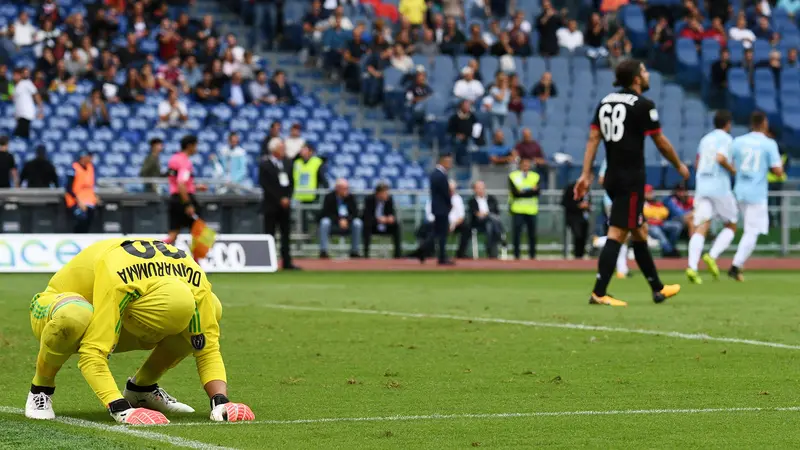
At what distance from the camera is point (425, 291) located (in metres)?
18.8

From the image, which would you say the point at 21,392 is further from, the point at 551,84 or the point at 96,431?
the point at 551,84

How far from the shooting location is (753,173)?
67.9 feet

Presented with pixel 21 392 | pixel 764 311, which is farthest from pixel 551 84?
pixel 21 392

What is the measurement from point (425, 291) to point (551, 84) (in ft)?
54.0

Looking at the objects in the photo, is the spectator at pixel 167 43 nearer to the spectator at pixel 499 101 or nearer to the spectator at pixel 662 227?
the spectator at pixel 499 101

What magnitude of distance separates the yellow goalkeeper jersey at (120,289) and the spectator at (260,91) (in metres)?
25.5

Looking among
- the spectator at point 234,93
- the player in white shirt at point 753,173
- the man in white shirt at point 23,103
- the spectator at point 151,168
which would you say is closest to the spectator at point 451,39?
the spectator at point 234,93

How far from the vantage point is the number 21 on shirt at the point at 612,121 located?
14.6 metres

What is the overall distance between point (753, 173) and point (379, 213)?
9038 mm

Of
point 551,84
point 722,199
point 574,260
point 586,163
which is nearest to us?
point 586,163

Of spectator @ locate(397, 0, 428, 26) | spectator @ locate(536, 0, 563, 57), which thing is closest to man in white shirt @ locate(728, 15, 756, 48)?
spectator @ locate(536, 0, 563, 57)

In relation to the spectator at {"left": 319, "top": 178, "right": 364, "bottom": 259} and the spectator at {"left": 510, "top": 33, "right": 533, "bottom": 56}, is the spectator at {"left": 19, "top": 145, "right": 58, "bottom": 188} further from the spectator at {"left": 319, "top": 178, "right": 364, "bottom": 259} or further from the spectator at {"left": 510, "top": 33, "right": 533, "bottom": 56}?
the spectator at {"left": 510, "top": 33, "right": 533, "bottom": 56}

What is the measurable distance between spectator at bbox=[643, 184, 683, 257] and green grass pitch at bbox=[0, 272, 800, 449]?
1154cm

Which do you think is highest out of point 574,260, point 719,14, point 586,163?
point 719,14
